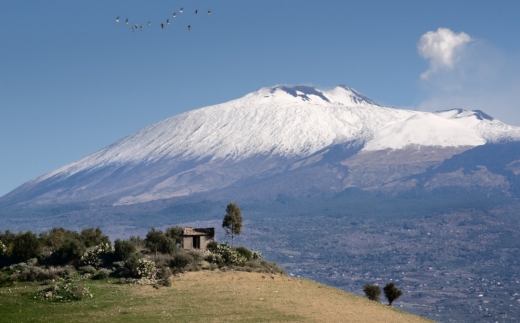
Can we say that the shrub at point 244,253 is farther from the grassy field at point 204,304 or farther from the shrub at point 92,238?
the shrub at point 92,238

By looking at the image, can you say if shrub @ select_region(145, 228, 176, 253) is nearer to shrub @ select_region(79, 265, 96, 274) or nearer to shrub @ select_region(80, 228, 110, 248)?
shrub @ select_region(80, 228, 110, 248)

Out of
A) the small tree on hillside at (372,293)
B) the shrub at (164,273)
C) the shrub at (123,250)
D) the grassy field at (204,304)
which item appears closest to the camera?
the grassy field at (204,304)

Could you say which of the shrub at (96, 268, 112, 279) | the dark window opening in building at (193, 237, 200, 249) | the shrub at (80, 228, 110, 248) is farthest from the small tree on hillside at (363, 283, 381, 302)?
the shrub at (96, 268, 112, 279)

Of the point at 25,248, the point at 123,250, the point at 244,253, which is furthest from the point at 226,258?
the point at 25,248

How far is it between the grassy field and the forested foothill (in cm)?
90

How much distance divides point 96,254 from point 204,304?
10.7m

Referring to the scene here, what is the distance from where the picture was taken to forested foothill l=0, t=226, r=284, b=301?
163 ft

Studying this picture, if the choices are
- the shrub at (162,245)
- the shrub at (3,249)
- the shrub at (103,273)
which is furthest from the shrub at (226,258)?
the shrub at (3,249)

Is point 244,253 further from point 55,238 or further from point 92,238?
point 55,238

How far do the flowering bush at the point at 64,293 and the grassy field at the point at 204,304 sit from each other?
43 cm

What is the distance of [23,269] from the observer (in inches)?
2008

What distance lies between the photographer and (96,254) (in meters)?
54.1

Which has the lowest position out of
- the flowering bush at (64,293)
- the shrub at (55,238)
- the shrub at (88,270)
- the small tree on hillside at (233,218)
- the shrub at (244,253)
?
the flowering bush at (64,293)

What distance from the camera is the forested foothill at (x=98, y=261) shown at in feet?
163
